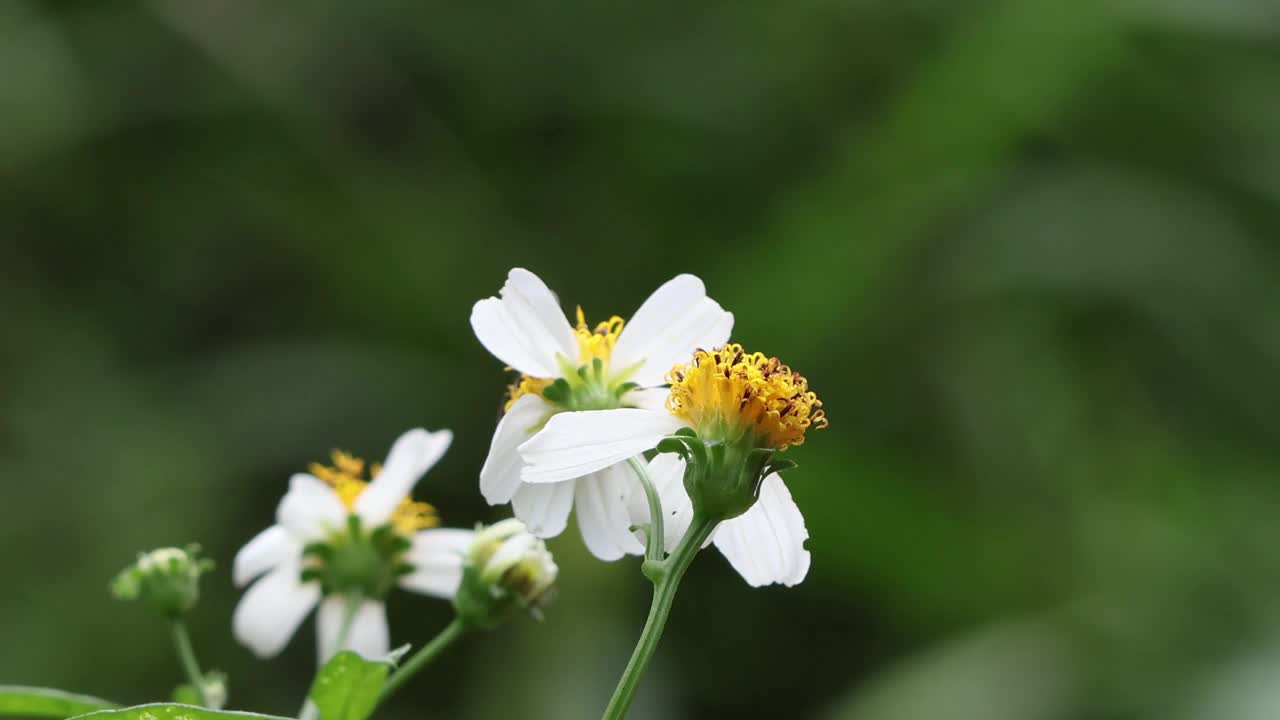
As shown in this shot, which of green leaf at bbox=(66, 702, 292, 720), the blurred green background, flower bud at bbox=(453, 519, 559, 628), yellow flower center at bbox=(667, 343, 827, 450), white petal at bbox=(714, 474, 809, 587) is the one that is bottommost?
green leaf at bbox=(66, 702, 292, 720)

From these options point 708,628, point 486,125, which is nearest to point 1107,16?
point 486,125

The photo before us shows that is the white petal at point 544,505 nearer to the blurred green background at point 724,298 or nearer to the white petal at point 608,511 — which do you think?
the white petal at point 608,511

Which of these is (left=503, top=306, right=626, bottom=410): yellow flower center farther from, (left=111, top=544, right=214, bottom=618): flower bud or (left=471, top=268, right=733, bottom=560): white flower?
(left=111, top=544, right=214, bottom=618): flower bud

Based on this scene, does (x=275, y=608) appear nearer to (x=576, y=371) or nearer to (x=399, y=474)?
(x=399, y=474)

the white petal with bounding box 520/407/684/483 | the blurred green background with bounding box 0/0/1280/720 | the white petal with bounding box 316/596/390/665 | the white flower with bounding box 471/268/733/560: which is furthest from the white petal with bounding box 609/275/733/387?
the blurred green background with bounding box 0/0/1280/720

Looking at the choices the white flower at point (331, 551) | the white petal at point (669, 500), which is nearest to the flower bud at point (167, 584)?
the white flower at point (331, 551)

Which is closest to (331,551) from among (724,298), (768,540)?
(768,540)
